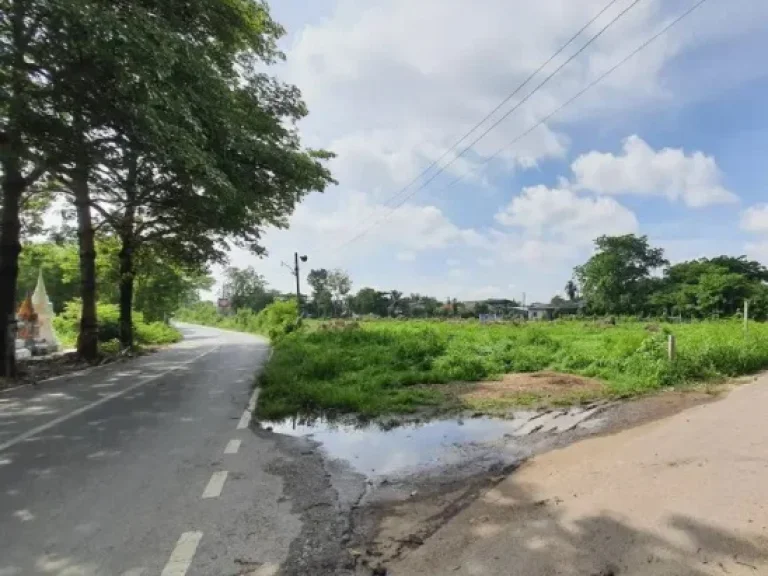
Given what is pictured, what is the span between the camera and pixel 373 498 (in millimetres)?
4887

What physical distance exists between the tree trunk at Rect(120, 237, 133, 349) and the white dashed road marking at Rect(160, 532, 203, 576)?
832 inches

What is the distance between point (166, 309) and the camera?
42.6 m

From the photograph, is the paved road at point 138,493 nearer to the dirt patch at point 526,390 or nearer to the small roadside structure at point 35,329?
the dirt patch at point 526,390

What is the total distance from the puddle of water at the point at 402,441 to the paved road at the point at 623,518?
1.24 m

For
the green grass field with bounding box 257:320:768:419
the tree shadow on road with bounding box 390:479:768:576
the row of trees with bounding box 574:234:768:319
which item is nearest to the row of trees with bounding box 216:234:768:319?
the row of trees with bounding box 574:234:768:319

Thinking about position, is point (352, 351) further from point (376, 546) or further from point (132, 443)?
point (376, 546)

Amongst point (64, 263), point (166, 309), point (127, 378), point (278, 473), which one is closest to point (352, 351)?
point (127, 378)

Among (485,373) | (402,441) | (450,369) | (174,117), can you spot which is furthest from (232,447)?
(485,373)

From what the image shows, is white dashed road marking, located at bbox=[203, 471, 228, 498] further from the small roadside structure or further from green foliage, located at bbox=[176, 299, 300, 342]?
green foliage, located at bbox=[176, 299, 300, 342]

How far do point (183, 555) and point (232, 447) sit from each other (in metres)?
3.06

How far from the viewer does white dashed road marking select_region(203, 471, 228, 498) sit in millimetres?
4824

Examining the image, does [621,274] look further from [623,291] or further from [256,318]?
[256,318]

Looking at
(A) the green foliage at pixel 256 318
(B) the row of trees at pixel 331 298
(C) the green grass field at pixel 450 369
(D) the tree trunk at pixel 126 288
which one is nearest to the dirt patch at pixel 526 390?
(C) the green grass field at pixel 450 369

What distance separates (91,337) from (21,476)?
1512cm
